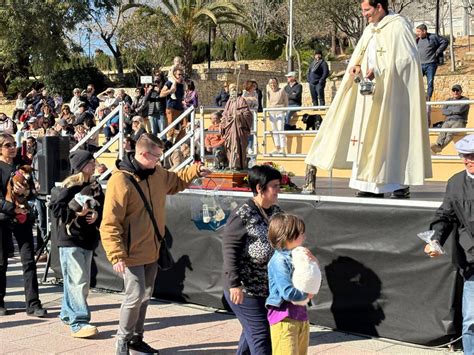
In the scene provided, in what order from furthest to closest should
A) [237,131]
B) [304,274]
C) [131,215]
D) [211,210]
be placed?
[237,131], [211,210], [131,215], [304,274]

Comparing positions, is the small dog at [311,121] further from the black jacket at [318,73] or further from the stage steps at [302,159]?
the black jacket at [318,73]

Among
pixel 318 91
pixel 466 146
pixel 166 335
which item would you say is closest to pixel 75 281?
pixel 166 335

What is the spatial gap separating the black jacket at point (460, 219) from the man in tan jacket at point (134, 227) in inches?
89.6

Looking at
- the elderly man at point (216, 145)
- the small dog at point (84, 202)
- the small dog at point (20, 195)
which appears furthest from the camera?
the elderly man at point (216, 145)

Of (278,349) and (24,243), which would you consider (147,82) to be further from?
(278,349)

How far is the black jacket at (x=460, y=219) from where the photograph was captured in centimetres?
522

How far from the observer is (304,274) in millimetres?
4918

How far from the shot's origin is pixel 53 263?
32.3 ft

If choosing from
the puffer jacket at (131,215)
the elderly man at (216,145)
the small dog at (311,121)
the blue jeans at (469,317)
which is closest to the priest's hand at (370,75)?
the puffer jacket at (131,215)

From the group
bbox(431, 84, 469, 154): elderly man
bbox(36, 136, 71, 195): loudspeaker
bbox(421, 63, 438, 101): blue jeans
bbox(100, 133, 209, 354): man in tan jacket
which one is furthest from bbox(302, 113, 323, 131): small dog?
bbox(100, 133, 209, 354): man in tan jacket

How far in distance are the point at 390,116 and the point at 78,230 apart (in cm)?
311

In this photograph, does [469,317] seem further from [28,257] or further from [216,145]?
[216,145]

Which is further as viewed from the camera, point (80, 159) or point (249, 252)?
point (80, 159)

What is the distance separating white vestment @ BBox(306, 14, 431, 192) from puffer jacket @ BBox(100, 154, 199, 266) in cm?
182
